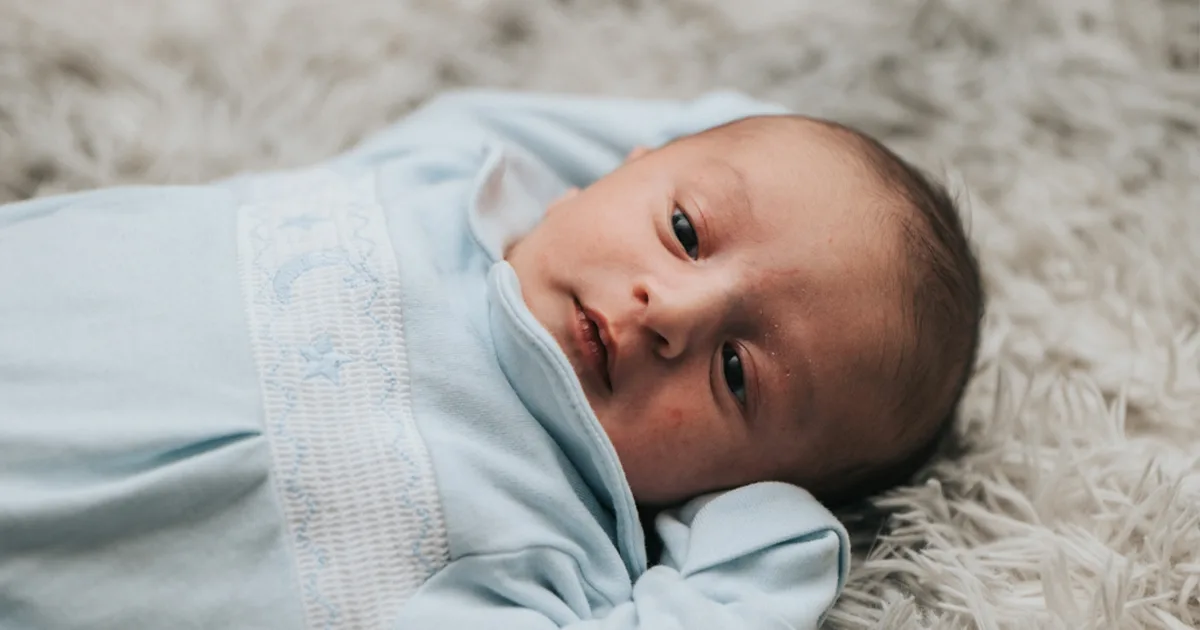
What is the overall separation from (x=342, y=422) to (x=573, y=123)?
0.47 meters

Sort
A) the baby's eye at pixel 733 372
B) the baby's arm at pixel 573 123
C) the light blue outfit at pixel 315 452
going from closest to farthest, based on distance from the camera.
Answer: the light blue outfit at pixel 315 452 → the baby's eye at pixel 733 372 → the baby's arm at pixel 573 123

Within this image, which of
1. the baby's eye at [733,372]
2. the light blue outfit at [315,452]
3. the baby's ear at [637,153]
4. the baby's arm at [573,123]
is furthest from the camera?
the baby's arm at [573,123]

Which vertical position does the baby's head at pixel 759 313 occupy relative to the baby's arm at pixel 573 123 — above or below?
below

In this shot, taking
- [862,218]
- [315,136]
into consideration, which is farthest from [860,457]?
[315,136]

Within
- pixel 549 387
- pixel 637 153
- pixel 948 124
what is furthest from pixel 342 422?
pixel 948 124

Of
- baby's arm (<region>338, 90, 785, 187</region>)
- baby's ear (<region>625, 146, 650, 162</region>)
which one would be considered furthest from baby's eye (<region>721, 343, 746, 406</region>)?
baby's arm (<region>338, 90, 785, 187</region>)

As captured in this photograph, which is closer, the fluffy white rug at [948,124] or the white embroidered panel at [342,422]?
the white embroidered panel at [342,422]

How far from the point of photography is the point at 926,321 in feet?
2.98

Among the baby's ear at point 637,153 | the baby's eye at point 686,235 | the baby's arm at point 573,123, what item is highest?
the baby's arm at point 573,123

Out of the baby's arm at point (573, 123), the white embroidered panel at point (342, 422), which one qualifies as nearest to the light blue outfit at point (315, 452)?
the white embroidered panel at point (342, 422)

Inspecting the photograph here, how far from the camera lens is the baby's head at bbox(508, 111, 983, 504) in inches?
34.8

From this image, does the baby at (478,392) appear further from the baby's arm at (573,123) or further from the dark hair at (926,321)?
the baby's arm at (573,123)

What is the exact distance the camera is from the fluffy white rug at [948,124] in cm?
95

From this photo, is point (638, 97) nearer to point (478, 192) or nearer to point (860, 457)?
point (478, 192)
